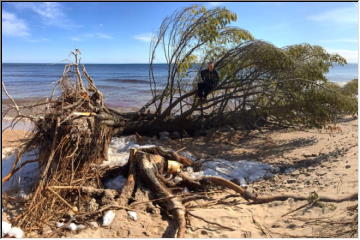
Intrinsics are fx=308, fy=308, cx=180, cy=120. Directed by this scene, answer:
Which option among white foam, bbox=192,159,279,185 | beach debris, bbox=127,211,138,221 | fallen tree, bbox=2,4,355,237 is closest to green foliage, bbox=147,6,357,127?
fallen tree, bbox=2,4,355,237

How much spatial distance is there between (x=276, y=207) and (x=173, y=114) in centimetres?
476

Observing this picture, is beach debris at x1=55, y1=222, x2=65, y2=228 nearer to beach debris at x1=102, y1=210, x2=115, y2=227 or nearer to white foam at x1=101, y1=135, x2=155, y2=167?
beach debris at x1=102, y1=210, x2=115, y2=227

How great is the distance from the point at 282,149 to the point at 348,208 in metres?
3.34

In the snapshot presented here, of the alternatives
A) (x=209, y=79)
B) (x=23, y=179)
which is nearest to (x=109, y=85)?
(x=209, y=79)

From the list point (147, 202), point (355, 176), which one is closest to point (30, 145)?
point (147, 202)

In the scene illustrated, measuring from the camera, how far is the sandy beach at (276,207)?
400 centimetres

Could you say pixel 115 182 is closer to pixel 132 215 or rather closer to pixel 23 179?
pixel 132 215

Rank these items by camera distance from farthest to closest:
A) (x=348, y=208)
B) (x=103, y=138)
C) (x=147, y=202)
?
1. (x=103, y=138)
2. (x=147, y=202)
3. (x=348, y=208)

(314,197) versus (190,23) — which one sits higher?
(190,23)

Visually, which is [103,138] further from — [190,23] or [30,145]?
[190,23]

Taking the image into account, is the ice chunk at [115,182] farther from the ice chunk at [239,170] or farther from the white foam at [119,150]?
the ice chunk at [239,170]

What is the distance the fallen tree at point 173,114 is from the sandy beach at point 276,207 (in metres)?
0.23

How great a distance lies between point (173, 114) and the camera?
348 inches

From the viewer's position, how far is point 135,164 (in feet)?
17.6
